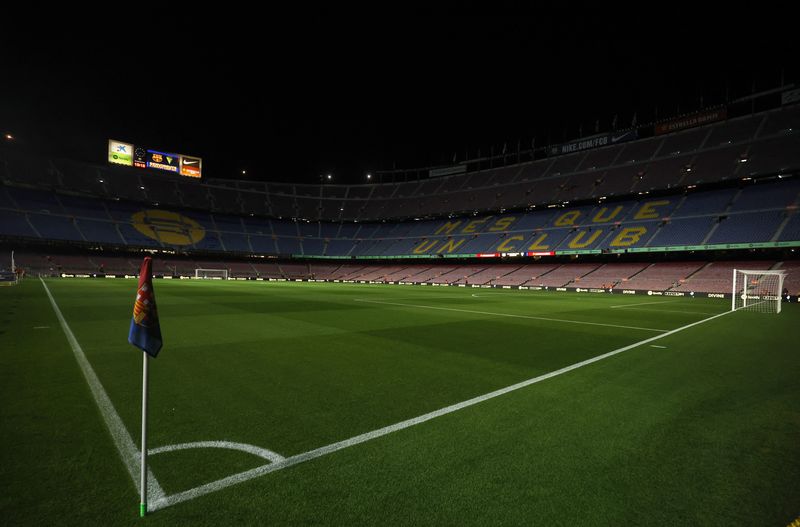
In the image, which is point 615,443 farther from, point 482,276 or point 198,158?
point 198,158

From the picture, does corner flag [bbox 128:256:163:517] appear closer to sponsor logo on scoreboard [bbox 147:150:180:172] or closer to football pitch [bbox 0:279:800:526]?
football pitch [bbox 0:279:800:526]

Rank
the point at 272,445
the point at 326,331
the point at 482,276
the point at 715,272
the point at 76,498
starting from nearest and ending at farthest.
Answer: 1. the point at 76,498
2. the point at 272,445
3. the point at 326,331
4. the point at 715,272
5. the point at 482,276

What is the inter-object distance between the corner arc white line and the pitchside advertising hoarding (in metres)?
64.2

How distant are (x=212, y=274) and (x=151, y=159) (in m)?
19.7

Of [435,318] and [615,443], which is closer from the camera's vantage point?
[615,443]

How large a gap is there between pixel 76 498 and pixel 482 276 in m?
48.9

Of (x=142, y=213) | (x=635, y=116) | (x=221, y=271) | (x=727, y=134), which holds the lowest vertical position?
(x=221, y=271)

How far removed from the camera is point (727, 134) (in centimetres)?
4262

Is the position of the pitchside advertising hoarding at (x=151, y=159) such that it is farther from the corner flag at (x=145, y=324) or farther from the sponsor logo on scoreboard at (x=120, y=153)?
the corner flag at (x=145, y=324)

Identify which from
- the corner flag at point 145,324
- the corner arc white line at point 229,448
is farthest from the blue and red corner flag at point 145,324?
the corner arc white line at point 229,448

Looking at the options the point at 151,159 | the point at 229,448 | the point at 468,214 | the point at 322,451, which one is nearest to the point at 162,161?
the point at 151,159

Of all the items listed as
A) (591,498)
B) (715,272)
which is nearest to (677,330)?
(591,498)

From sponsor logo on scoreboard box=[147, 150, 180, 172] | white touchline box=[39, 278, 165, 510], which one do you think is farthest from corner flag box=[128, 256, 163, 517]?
sponsor logo on scoreboard box=[147, 150, 180, 172]

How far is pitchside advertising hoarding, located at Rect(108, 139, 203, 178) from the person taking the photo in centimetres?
5187
